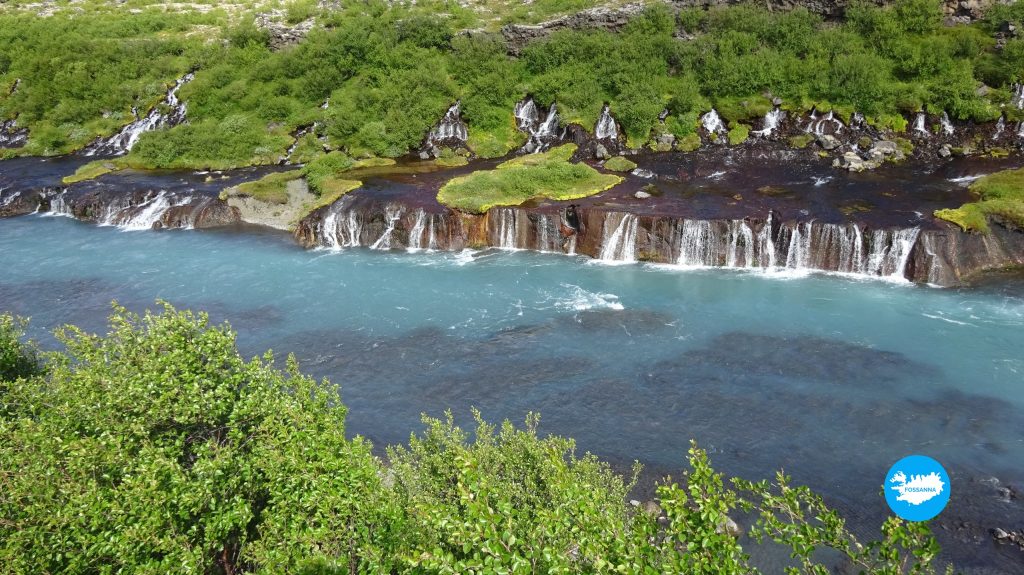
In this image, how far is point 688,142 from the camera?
54.1 meters

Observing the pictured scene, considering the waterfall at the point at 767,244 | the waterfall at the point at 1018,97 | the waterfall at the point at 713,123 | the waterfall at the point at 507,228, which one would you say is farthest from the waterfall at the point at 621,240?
the waterfall at the point at 1018,97

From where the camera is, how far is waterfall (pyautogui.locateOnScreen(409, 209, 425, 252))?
142ft

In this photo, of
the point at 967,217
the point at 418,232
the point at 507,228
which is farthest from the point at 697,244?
the point at 418,232

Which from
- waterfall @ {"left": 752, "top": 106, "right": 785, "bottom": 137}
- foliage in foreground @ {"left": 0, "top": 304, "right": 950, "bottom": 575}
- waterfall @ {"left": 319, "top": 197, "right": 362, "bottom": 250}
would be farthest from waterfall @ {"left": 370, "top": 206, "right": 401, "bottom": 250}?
waterfall @ {"left": 752, "top": 106, "right": 785, "bottom": 137}

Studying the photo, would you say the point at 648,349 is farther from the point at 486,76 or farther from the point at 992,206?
the point at 486,76

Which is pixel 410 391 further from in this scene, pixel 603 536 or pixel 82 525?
pixel 603 536

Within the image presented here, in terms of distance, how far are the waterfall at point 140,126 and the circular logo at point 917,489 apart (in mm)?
73819

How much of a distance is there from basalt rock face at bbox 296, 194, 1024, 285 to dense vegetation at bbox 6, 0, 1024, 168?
15580 mm

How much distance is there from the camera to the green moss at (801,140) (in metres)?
51.3

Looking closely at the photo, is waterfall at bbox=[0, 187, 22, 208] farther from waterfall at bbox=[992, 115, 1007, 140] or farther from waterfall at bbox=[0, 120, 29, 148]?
waterfall at bbox=[992, 115, 1007, 140]

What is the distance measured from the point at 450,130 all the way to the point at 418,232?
20.8 m

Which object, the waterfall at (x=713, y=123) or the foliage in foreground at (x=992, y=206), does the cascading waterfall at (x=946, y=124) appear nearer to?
the foliage in foreground at (x=992, y=206)

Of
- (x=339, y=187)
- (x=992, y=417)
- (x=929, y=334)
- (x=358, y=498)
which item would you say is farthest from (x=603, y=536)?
(x=339, y=187)

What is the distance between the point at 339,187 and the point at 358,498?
131 feet
